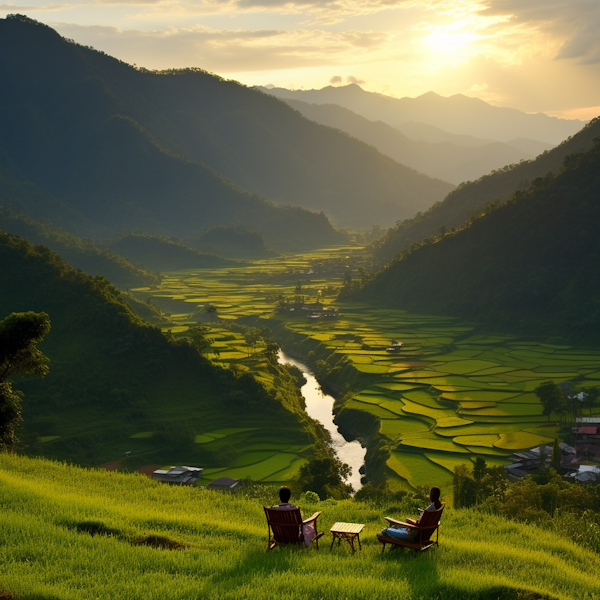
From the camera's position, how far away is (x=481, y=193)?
128125 millimetres

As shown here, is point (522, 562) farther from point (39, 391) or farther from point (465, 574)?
point (39, 391)

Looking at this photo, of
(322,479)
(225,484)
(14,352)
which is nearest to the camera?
(14,352)

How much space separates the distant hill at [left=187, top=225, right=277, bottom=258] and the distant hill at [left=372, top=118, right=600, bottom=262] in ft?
124

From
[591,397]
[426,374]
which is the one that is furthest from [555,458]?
[426,374]

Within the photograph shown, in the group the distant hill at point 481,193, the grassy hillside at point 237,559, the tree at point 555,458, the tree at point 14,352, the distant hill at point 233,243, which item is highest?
the distant hill at point 481,193

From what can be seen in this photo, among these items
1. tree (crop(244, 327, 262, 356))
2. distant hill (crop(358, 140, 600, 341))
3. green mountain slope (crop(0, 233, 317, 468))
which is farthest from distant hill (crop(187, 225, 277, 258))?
green mountain slope (crop(0, 233, 317, 468))

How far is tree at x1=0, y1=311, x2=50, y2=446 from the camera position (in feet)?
67.4

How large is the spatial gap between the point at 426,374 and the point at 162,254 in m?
112

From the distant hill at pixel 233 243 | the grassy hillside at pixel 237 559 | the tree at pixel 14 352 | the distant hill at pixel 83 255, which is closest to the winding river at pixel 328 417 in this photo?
the tree at pixel 14 352

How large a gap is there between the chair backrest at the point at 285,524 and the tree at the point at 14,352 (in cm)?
1283

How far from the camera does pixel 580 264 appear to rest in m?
81.7

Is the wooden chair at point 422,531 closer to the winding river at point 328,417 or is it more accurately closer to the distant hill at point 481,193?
the winding river at point 328,417

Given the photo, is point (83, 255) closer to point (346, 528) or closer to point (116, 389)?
point (116, 389)

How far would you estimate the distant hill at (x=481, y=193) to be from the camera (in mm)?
110750
